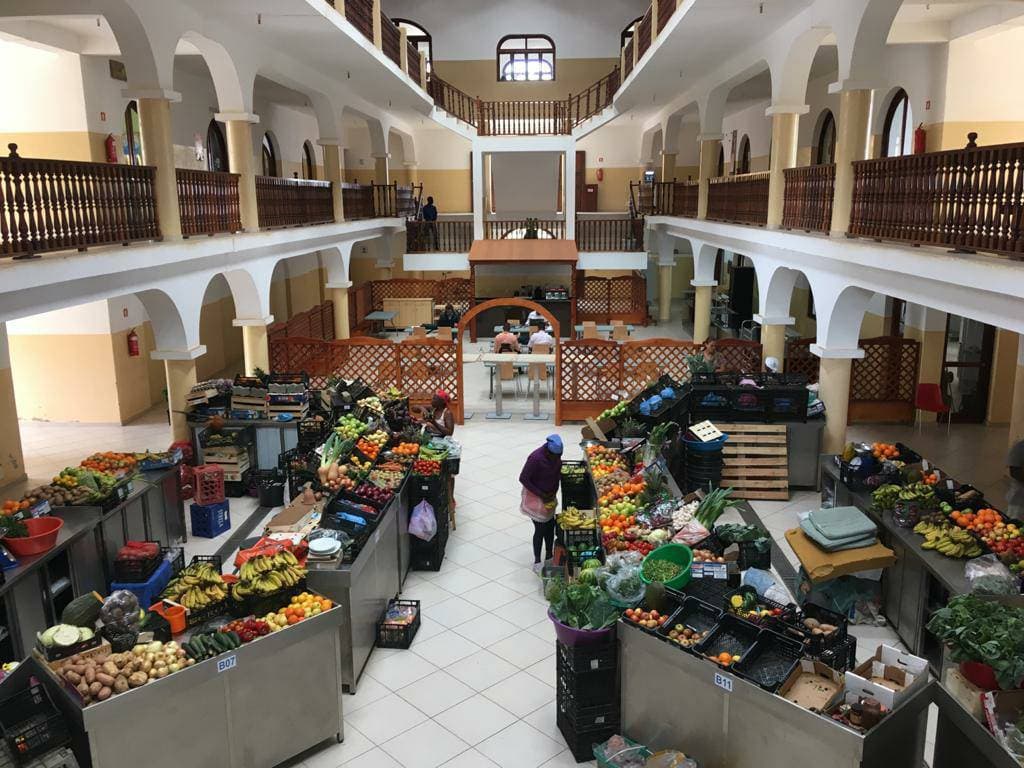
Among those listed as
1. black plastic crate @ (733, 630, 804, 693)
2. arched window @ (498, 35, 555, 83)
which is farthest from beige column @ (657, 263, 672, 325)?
black plastic crate @ (733, 630, 804, 693)

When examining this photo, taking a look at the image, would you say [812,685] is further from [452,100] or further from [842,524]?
[452,100]

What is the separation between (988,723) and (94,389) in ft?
53.0

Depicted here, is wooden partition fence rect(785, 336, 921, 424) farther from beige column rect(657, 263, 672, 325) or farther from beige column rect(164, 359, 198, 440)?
beige column rect(657, 263, 672, 325)

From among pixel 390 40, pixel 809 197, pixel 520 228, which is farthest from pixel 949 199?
pixel 520 228

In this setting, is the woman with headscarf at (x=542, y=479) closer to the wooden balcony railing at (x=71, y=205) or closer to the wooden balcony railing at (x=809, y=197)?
the wooden balcony railing at (x=809, y=197)

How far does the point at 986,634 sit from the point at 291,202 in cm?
1453

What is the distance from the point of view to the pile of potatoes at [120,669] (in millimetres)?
5562

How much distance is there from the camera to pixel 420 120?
28.7 metres

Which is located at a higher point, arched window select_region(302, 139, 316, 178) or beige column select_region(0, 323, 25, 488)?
arched window select_region(302, 139, 316, 178)

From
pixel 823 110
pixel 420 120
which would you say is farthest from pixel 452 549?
pixel 420 120

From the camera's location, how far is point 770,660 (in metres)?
6.09

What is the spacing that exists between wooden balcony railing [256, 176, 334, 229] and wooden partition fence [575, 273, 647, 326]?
10.8 meters

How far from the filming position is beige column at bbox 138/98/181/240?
1110cm

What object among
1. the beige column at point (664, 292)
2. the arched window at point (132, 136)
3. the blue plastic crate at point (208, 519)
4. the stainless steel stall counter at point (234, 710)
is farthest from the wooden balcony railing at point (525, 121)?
the stainless steel stall counter at point (234, 710)
